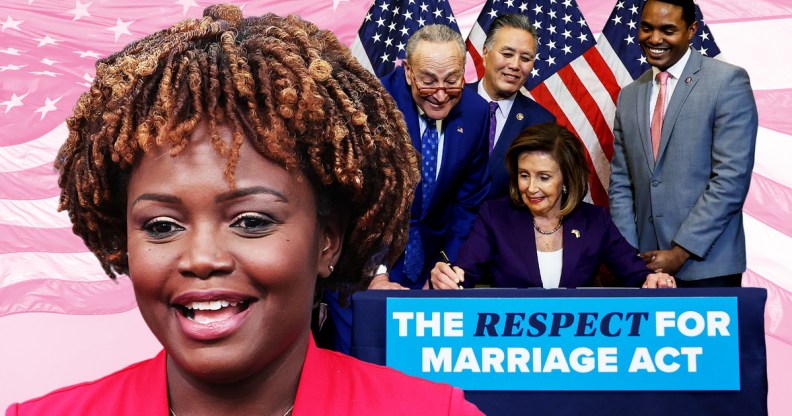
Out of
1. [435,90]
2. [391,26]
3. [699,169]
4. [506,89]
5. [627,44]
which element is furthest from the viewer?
[627,44]

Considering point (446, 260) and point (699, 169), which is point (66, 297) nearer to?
point (446, 260)

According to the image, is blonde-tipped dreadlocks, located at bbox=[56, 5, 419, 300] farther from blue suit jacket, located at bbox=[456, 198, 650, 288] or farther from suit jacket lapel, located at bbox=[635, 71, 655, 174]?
suit jacket lapel, located at bbox=[635, 71, 655, 174]

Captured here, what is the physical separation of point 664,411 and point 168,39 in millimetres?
2344

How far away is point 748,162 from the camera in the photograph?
13.1 ft

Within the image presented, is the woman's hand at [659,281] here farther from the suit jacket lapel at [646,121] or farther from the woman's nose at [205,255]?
the woman's nose at [205,255]

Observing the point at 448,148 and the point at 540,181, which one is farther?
the point at 448,148

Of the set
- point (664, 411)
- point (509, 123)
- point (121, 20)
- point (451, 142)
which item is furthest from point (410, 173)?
point (121, 20)

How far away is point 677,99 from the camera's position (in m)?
4.10

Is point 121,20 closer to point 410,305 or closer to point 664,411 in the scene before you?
point 410,305

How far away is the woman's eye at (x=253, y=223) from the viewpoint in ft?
3.96

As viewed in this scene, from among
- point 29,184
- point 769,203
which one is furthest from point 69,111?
point 769,203

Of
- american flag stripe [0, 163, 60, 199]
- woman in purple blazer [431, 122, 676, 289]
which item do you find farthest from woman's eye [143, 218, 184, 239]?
american flag stripe [0, 163, 60, 199]

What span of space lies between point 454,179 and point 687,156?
0.97 metres

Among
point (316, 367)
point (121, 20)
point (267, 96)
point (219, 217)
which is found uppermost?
point (121, 20)
